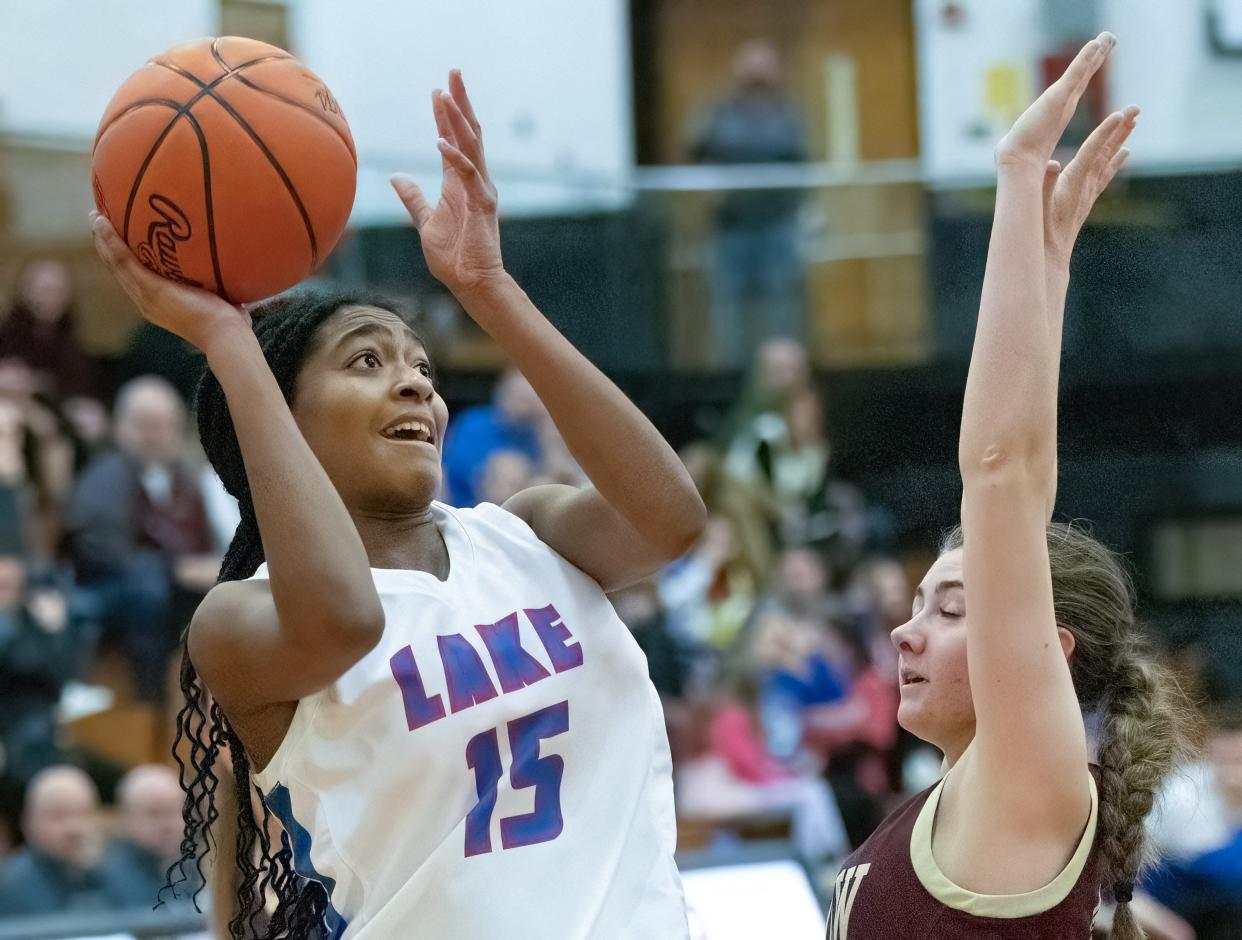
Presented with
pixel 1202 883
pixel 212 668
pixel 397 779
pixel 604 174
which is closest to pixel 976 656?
pixel 397 779

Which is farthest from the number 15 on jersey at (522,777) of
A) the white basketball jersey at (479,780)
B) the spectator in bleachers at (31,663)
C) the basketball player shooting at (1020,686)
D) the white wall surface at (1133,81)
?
the white wall surface at (1133,81)

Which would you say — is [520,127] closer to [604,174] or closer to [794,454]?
[604,174]

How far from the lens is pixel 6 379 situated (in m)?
7.19

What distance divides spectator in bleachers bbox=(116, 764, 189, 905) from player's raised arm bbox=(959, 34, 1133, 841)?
4.14 metres

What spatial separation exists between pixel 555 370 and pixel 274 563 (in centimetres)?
51

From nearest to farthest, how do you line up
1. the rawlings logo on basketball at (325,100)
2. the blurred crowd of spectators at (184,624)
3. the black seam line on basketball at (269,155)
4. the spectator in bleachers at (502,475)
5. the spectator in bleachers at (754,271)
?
1. the black seam line on basketball at (269,155)
2. the rawlings logo on basketball at (325,100)
3. the blurred crowd of spectators at (184,624)
4. the spectator in bleachers at (502,475)
5. the spectator in bleachers at (754,271)

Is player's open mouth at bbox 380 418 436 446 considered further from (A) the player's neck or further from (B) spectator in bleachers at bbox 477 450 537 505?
(B) spectator in bleachers at bbox 477 450 537 505

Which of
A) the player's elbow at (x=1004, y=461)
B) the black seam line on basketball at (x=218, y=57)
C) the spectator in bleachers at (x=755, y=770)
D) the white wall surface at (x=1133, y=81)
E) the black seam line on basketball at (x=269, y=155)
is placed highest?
the white wall surface at (x=1133, y=81)

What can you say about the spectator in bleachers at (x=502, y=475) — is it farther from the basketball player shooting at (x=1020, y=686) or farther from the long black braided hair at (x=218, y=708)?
the basketball player shooting at (x=1020, y=686)

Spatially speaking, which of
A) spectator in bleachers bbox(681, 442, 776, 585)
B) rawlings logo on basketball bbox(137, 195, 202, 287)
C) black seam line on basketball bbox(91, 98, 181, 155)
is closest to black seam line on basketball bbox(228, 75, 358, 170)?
black seam line on basketball bbox(91, 98, 181, 155)

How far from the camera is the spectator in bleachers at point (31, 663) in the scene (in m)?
6.60

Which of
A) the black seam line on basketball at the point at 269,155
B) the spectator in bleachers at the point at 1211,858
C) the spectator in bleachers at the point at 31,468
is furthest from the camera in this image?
the spectator in bleachers at the point at 31,468

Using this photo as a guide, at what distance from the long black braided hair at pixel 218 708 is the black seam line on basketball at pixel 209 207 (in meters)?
0.18

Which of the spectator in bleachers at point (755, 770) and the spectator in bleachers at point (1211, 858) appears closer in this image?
the spectator in bleachers at point (1211, 858)
